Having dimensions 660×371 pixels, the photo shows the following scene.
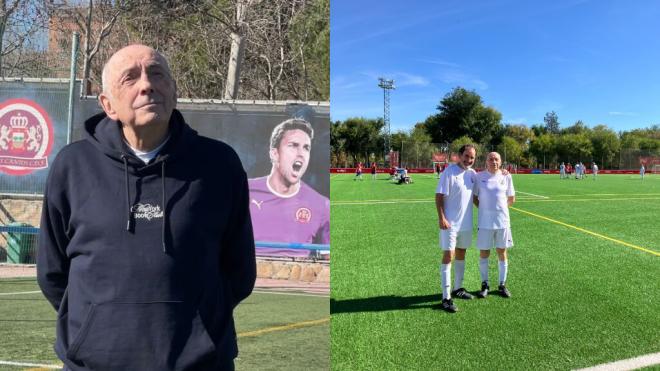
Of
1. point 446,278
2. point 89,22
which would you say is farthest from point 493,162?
point 89,22

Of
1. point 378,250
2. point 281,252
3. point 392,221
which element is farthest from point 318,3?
point 392,221

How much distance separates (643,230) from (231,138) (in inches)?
370

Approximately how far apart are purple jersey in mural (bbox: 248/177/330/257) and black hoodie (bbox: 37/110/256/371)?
140 centimetres

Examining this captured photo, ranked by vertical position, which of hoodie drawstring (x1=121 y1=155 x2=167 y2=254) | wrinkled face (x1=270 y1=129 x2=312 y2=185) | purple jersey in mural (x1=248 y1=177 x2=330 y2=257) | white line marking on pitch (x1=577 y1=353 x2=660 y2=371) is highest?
wrinkled face (x1=270 y1=129 x2=312 y2=185)

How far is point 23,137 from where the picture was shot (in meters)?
2.94

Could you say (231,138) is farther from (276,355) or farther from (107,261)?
(107,261)


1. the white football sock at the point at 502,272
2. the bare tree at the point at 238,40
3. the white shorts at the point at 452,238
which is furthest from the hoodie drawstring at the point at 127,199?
the white football sock at the point at 502,272

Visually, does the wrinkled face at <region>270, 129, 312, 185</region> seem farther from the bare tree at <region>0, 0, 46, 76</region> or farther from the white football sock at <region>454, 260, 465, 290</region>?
the white football sock at <region>454, 260, 465, 290</region>

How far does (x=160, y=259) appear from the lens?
1469 millimetres

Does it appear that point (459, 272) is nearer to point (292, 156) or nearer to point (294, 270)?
point (294, 270)

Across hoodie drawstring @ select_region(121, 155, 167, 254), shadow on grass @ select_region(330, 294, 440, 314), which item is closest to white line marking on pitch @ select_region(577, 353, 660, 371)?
shadow on grass @ select_region(330, 294, 440, 314)

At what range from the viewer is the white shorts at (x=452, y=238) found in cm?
475

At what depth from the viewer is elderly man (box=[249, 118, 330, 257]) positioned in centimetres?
293

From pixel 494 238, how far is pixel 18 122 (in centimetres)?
430
